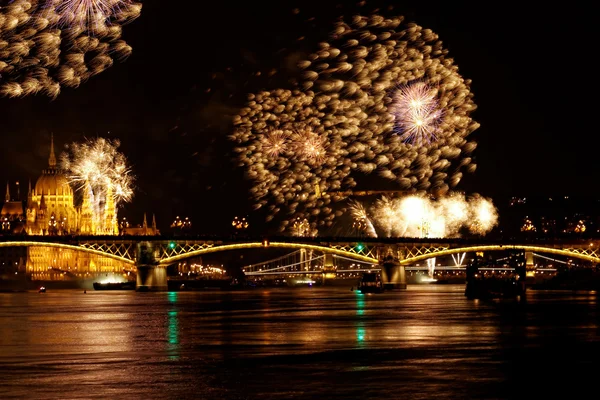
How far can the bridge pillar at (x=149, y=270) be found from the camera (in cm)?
16212

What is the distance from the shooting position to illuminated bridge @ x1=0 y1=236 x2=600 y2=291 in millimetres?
158750

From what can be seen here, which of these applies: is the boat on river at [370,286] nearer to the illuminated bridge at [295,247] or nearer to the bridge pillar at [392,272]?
the illuminated bridge at [295,247]

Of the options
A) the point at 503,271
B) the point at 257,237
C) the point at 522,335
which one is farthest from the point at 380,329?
the point at 257,237

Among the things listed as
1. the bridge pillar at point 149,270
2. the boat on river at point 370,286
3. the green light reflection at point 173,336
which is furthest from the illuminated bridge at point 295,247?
the green light reflection at point 173,336

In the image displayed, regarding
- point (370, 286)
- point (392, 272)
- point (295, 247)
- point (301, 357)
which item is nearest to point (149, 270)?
point (295, 247)

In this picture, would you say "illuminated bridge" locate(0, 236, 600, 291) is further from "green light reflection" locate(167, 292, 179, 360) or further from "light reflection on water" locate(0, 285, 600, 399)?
"light reflection on water" locate(0, 285, 600, 399)

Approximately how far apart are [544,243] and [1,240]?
7005 cm

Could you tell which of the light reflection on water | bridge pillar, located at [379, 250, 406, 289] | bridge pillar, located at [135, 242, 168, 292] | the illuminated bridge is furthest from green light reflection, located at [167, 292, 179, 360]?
bridge pillar, located at [379, 250, 406, 289]

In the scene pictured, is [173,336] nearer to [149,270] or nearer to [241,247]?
[241,247]

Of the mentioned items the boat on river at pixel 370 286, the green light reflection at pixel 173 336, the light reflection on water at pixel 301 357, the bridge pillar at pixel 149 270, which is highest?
the bridge pillar at pixel 149 270

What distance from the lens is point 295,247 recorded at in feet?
531

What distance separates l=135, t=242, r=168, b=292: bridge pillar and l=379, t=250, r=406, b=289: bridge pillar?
96.0ft

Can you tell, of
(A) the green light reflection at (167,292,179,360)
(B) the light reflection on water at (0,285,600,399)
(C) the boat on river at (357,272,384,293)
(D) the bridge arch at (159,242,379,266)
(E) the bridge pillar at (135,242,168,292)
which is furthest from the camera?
(E) the bridge pillar at (135,242,168,292)

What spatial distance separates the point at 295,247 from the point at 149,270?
1939 centimetres
